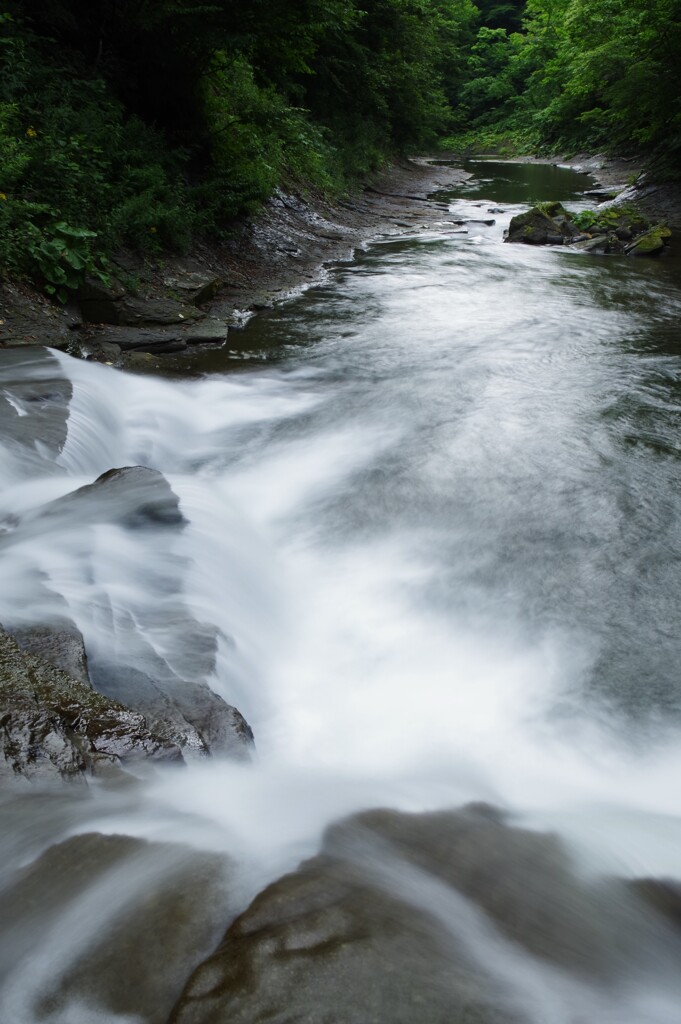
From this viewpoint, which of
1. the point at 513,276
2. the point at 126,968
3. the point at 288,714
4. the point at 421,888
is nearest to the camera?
the point at 126,968

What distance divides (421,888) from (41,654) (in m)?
1.58

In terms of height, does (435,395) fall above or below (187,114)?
below

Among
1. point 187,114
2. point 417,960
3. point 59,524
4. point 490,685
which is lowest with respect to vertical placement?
point 490,685

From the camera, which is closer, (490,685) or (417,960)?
(417,960)

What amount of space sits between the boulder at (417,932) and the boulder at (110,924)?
3.9 inches

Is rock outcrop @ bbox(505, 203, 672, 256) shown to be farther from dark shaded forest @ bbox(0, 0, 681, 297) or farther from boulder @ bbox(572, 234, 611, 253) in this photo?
dark shaded forest @ bbox(0, 0, 681, 297)

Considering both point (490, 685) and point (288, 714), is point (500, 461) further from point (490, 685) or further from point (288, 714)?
point (288, 714)

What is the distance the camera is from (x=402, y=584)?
434 centimetres

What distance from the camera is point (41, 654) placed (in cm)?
270

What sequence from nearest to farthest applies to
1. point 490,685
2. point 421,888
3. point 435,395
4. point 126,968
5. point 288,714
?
point 126,968
point 421,888
point 288,714
point 490,685
point 435,395

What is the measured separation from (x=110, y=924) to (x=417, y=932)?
775 mm

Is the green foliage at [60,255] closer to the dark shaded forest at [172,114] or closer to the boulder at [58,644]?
the dark shaded forest at [172,114]

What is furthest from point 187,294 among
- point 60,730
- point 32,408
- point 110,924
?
point 110,924

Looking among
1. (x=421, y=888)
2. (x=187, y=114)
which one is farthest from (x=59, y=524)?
(x=187, y=114)
